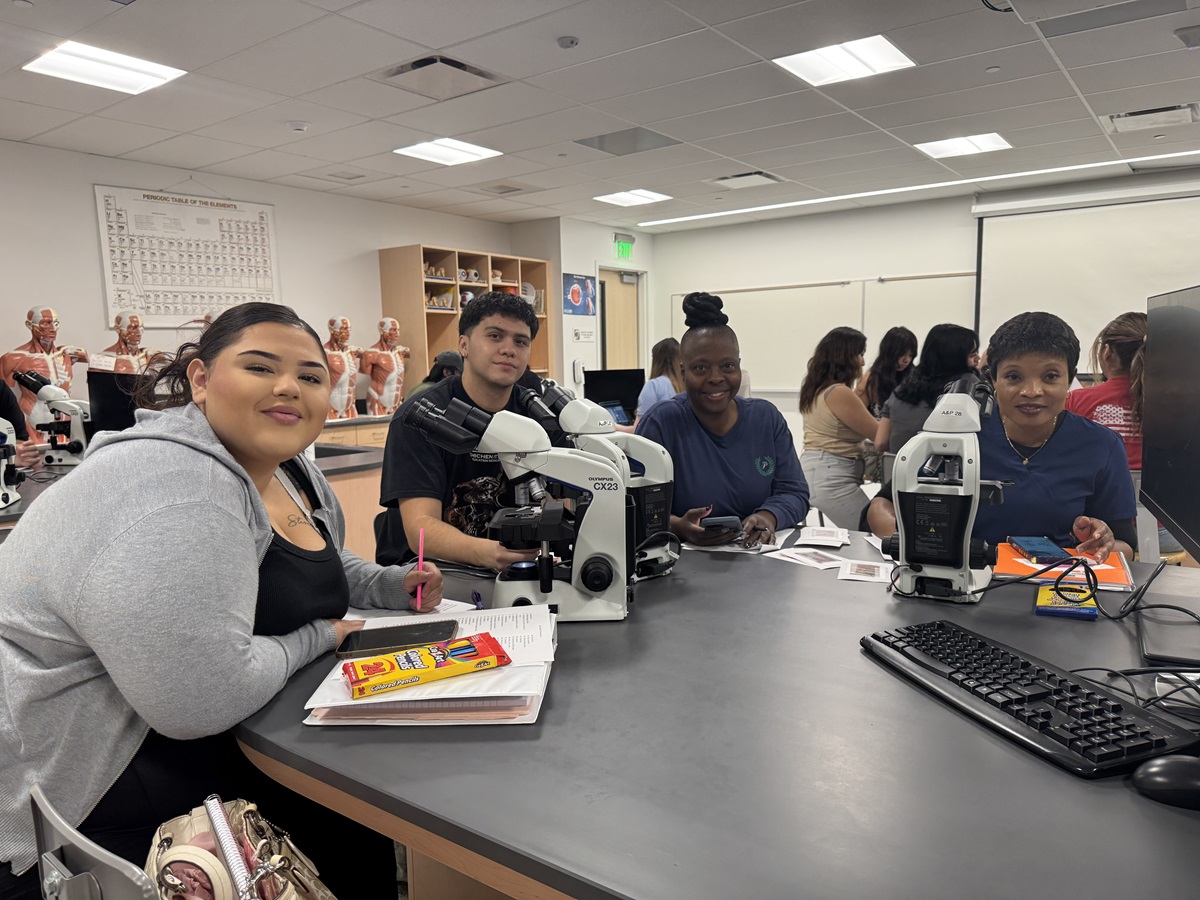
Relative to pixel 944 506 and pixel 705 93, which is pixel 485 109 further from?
pixel 944 506

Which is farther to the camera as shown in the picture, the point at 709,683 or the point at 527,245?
the point at 527,245

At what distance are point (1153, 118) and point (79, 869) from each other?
237 inches

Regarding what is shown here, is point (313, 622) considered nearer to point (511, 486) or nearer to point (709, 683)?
point (511, 486)

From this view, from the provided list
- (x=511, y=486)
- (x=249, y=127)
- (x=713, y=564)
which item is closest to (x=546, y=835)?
(x=511, y=486)

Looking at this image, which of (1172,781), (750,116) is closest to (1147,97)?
(750,116)

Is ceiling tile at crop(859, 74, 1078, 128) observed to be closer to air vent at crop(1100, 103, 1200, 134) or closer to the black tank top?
air vent at crop(1100, 103, 1200, 134)

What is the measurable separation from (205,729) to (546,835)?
523 mm

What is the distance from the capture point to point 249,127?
14.6ft

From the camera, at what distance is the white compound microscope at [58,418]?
11.6 feet

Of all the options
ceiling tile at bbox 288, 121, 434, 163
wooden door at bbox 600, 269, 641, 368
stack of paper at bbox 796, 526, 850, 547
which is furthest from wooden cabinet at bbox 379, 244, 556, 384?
stack of paper at bbox 796, 526, 850, 547

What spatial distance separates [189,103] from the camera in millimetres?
4012

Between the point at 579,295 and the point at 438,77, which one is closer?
the point at 438,77

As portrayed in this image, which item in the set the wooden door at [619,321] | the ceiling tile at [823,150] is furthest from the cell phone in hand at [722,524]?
the wooden door at [619,321]

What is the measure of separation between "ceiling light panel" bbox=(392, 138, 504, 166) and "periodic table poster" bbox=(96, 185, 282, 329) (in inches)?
61.0
